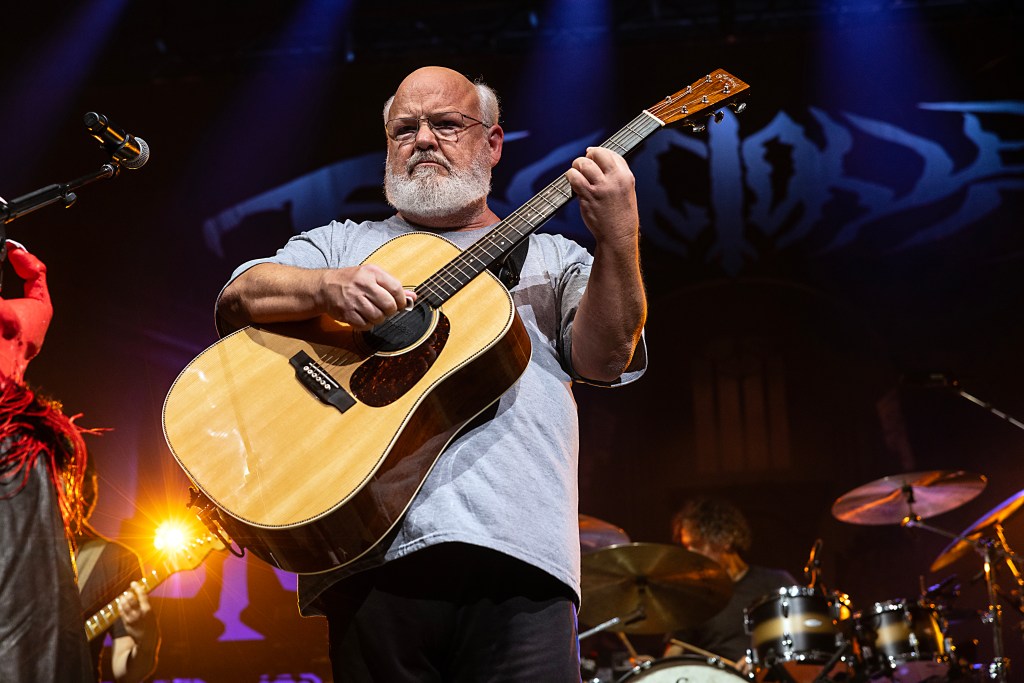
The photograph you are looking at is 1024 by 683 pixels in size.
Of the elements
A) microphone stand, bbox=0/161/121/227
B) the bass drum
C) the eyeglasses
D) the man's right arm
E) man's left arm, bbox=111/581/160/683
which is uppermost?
the eyeglasses

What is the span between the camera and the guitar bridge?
188 centimetres

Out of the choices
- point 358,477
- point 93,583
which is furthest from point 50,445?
point 93,583

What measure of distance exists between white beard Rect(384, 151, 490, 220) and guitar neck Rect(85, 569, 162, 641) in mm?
2704

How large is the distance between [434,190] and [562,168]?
14.4ft

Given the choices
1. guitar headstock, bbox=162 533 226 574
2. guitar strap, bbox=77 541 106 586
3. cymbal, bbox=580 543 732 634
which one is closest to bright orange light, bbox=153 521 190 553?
guitar headstock, bbox=162 533 226 574

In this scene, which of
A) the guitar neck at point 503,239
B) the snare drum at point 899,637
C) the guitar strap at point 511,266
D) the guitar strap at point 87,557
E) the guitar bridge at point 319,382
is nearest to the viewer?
the guitar bridge at point 319,382

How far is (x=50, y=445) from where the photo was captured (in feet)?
6.34

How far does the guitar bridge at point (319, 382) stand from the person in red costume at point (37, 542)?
0.47 meters

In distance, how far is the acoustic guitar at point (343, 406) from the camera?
1756 mm

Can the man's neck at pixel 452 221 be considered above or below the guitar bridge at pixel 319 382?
above

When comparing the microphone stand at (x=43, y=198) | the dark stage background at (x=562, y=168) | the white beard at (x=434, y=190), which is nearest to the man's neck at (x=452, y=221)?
the white beard at (x=434, y=190)

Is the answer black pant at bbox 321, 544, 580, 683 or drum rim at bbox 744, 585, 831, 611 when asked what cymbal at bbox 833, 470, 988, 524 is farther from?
black pant at bbox 321, 544, 580, 683

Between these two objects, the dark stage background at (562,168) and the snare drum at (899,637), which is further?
the dark stage background at (562,168)

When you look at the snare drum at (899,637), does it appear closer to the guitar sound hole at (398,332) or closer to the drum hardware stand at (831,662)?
the drum hardware stand at (831,662)
